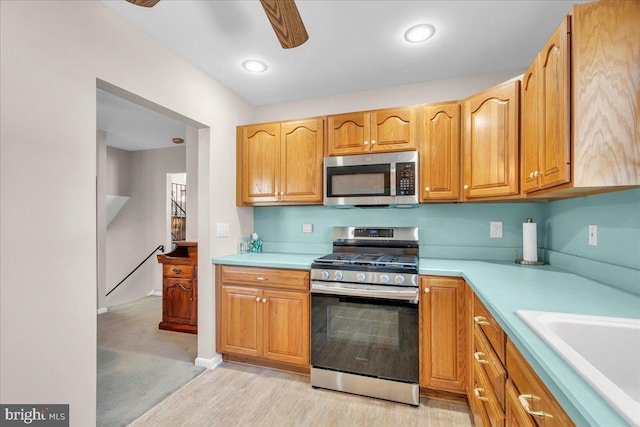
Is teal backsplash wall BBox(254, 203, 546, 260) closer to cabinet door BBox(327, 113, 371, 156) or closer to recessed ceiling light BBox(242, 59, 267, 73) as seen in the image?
cabinet door BBox(327, 113, 371, 156)

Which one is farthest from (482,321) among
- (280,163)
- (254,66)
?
(254,66)

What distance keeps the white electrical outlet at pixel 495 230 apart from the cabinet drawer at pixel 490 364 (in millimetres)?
1102

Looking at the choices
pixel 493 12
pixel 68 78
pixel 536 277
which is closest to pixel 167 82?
pixel 68 78

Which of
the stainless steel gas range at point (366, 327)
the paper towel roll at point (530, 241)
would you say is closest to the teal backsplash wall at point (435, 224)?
the paper towel roll at point (530, 241)

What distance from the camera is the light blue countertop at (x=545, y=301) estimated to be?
0.59 meters

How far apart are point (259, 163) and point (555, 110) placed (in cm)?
220

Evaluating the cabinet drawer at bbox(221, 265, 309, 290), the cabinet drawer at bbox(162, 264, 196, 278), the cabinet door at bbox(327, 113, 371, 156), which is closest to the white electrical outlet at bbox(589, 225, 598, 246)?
the cabinet door at bbox(327, 113, 371, 156)

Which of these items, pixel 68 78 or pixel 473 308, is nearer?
pixel 68 78

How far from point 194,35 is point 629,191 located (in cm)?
257

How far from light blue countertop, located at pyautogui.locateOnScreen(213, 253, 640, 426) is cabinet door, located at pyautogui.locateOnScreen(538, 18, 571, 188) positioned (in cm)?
52

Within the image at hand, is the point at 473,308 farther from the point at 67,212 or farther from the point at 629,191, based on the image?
the point at 67,212

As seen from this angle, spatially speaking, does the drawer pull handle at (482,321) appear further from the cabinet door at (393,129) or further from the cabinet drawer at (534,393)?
the cabinet door at (393,129)

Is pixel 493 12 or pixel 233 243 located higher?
pixel 493 12

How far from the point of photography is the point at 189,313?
3.26 meters
